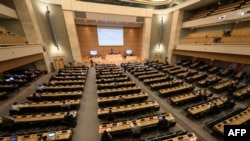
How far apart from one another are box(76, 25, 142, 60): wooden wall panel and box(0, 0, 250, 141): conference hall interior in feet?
0.57

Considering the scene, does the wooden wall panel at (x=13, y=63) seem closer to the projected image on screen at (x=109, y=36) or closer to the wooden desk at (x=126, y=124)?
the wooden desk at (x=126, y=124)

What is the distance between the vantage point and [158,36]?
20.0m

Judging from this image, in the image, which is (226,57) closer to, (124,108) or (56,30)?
(124,108)

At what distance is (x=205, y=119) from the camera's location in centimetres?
571

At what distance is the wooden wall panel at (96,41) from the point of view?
759 inches

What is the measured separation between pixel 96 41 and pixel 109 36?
255 cm

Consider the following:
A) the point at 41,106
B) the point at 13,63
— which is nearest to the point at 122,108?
the point at 41,106

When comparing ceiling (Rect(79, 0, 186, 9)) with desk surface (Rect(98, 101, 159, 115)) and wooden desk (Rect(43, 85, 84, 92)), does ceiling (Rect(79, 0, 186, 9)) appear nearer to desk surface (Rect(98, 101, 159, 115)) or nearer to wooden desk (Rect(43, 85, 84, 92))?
wooden desk (Rect(43, 85, 84, 92))

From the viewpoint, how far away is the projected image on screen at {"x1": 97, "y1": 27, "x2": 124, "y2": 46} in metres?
19.5

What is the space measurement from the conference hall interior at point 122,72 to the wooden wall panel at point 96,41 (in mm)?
174

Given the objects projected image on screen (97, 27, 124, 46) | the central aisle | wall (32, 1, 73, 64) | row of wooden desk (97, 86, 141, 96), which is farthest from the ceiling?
the central aisle

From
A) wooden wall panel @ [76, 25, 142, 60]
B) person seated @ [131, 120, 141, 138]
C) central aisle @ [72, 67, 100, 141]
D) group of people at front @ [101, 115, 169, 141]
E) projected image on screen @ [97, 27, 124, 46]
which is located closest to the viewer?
group of people at front @ [101, 115, 169, 141]

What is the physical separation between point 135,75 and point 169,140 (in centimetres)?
832

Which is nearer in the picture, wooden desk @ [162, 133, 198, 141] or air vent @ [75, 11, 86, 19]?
wooden desk @ [162, 133, 198, 141]
